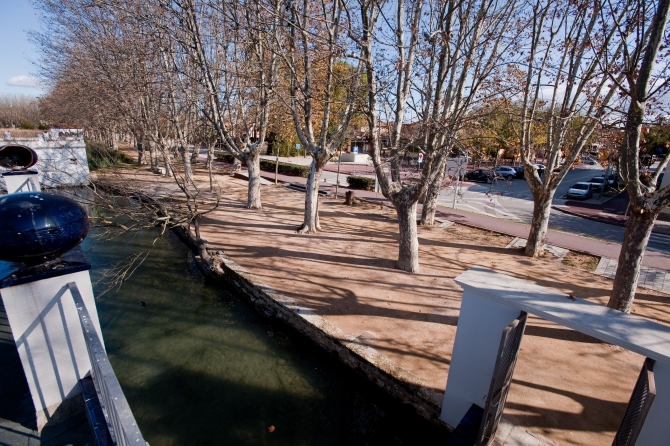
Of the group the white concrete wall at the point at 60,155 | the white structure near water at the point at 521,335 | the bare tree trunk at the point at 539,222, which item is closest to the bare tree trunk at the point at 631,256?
the bare tree trunk at the point at 539,222

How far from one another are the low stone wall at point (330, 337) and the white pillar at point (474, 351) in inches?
15.2

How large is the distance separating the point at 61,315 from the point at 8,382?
2.68 meters

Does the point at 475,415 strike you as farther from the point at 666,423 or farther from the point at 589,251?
the point at 589,251

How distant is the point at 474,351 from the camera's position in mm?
3713

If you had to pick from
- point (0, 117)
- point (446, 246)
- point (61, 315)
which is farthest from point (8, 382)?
point (0, 117)

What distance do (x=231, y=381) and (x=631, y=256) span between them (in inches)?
272

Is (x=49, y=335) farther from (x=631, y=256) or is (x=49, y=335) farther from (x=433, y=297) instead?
(x=631, y=256)

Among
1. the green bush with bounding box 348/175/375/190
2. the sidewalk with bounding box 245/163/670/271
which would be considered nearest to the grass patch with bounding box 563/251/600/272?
the sidewalk with bounding box 245/163/670/271

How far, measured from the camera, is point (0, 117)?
4300 cm

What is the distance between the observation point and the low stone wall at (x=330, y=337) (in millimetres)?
4545

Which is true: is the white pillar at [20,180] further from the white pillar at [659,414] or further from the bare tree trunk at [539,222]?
the bare tree trunk at [539,222]

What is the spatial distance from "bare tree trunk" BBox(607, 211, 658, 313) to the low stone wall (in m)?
4.20

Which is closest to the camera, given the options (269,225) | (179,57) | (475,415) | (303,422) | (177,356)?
(475,415)

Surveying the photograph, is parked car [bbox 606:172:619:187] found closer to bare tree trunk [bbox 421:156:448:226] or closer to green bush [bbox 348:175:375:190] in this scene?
green bush [bbox 348:175:375:190]
